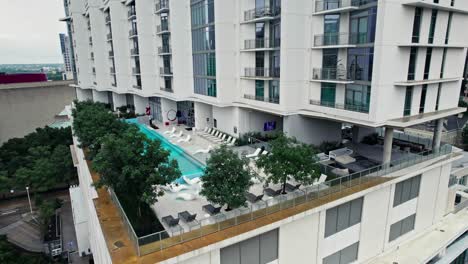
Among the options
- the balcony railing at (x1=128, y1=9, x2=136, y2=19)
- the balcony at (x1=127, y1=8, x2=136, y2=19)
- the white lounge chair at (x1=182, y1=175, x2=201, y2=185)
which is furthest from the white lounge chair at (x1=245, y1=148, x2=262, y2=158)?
the balcony railing at (x1=128, y1=9, x2=136, y2=19)

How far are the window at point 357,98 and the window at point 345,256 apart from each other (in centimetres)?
854

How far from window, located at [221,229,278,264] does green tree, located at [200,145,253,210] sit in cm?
175

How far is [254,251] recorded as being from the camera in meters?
13.7

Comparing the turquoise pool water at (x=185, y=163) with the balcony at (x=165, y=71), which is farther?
the balcony at (x=165, y=71)

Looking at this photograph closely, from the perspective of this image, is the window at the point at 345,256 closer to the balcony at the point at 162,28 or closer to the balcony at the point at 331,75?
the balcony at the point at 331,75

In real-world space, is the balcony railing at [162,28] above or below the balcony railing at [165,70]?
above

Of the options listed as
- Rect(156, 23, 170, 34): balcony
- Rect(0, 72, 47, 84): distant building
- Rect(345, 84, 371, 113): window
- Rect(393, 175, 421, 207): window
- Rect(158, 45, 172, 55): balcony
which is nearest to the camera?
Rect(393, 175, 421, 207): window

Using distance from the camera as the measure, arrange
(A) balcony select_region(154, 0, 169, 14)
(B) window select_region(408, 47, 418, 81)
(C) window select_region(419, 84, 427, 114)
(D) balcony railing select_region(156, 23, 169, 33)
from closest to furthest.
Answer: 1. (B) window select_region(408, 47, 418, 81)
2. (C) window select_region(419, 84, 427, 114)
3. (A) balcony select_region(154, 0, 169, 14)
4. (D) balcony railing select_region(156, 23, 169, 33)

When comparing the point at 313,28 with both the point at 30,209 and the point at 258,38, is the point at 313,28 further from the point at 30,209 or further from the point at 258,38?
the point at 30,209

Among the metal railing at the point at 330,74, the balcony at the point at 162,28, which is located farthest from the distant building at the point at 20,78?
the metal railing at the point at 330,74

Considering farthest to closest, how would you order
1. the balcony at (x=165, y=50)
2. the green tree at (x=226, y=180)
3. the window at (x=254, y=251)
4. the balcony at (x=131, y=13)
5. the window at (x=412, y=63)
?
the balcony at (x=131, y=13)
the balcony at (x=165, y=50)
the window at (x=412, y=63)
the green tree at (x=226, y=180)
the window at (x=254, y=251)

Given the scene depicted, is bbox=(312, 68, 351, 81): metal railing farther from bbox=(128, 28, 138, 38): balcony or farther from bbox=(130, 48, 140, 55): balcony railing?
bbox=(128, 28, 138, 38): balcony

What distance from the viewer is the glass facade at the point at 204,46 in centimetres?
2898

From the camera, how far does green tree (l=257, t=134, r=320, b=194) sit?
50.5 feet
